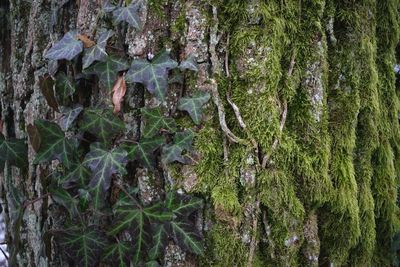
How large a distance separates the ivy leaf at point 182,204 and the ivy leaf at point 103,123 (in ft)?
0.81

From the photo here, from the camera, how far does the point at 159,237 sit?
1308mm

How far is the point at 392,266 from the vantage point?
1713 mm

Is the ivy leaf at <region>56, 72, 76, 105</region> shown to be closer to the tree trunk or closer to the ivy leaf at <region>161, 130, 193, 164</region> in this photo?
the tree trunk

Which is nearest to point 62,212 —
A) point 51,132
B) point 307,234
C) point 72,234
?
point 72,234

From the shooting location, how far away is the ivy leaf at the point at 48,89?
57.3 inches

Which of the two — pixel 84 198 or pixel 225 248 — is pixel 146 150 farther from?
pixel 225 248

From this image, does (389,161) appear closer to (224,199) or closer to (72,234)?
(224,199)

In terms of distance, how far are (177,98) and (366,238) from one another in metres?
0.81

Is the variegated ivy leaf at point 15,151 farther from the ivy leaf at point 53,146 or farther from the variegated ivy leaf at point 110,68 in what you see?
the variegated ivy leaf at point 110,68

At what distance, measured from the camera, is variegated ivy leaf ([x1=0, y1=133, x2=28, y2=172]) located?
60.1 inches

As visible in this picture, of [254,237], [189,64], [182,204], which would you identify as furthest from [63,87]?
[254,237]

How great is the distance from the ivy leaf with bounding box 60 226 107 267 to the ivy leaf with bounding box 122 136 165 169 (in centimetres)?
26

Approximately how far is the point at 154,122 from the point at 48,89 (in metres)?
0.38

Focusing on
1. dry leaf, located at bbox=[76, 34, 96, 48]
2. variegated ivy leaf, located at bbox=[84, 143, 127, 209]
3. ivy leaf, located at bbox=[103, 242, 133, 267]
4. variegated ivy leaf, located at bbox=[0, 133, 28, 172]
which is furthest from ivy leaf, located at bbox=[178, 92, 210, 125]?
variegated ivy leaf, located at bbox=[0, 133, 28, 172]
